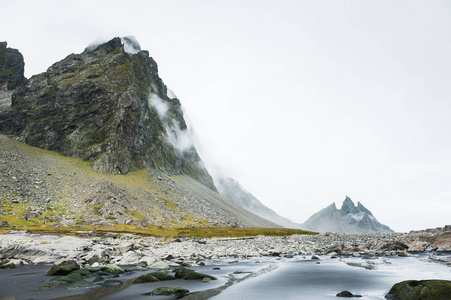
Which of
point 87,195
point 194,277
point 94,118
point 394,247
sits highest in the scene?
point 94,118

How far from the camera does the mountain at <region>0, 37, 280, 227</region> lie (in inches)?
3305

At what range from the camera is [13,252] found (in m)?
29.2

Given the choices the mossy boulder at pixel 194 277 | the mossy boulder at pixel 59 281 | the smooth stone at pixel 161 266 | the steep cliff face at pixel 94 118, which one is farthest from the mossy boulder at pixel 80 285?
the steep cliff face at pixel 94 118

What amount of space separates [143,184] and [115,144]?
26241mm

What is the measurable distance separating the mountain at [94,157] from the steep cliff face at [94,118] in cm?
53

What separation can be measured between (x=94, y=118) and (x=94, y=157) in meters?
26.8

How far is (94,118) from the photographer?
13938 centimetres

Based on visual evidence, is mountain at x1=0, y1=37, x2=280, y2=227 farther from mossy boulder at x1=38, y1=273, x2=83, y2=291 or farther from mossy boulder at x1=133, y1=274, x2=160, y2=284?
mossy boulder at x1=133, y1=274, x2=160, y2=284

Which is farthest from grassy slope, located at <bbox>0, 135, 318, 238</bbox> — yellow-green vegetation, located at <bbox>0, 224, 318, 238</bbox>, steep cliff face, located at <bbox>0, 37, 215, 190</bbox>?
steep cliff face, located at <bbox>0, 37, 215, 190</bbox>

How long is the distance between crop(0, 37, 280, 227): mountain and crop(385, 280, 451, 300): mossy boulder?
7830cm

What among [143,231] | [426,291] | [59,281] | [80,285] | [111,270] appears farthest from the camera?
[143,231]

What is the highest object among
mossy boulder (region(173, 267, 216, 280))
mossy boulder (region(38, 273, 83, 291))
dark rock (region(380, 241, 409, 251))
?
dark rock (region(380, 241, 409, 251))

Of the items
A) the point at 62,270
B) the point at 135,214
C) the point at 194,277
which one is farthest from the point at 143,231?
the point at 194,277

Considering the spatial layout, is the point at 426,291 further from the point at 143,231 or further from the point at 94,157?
the point at 94,157
